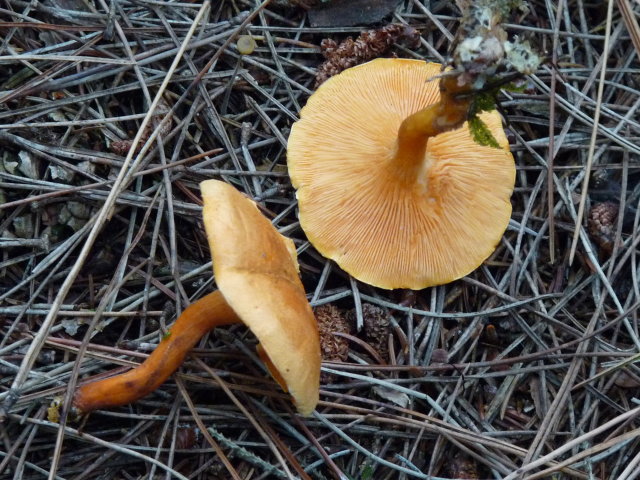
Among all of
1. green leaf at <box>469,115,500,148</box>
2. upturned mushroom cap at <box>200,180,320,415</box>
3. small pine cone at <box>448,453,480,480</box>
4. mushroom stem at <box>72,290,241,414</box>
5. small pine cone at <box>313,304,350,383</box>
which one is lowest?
small pine cone at <box>448,453,480,480</box>

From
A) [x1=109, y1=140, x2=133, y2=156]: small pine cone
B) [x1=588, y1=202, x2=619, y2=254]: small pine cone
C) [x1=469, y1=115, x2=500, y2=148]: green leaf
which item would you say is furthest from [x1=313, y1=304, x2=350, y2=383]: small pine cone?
[x1=588, y1=202, x2=619, y2=254]: small pine cone

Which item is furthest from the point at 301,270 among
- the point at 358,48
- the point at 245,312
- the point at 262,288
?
the point at 358,48

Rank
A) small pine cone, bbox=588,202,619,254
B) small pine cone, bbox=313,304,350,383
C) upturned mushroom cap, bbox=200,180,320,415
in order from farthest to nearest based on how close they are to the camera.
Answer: small pine cone, bbox=588,202,619,254 < small pine cone, bbox=313,304,350,383 < upturned mushroom cap, bbox=200,180,320,415

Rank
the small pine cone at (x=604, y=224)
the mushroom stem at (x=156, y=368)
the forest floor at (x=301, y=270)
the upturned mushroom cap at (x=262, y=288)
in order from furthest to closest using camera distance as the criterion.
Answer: the small pine cone at (x=604, y=224) → the forest floor at (x=301, y=270) → the mushroom stem at (x=156, y=368) → the upturned mushroom cap at (x=262, y=288)

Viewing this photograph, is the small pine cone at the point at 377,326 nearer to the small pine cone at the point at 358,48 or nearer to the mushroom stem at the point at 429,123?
the mushroom stem at the point at 429,123

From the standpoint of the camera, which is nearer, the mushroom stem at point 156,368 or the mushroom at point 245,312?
the mushroom at point 245,312

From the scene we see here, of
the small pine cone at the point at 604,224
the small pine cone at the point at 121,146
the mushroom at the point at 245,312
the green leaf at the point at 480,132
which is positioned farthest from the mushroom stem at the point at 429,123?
the small pine cone at the point at 121,146

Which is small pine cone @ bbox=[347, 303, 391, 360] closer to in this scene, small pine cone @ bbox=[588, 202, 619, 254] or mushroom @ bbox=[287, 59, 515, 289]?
mushroom @ bbox=[287, 59, 515, 289]

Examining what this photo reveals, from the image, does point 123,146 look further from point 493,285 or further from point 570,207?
point 570,207
